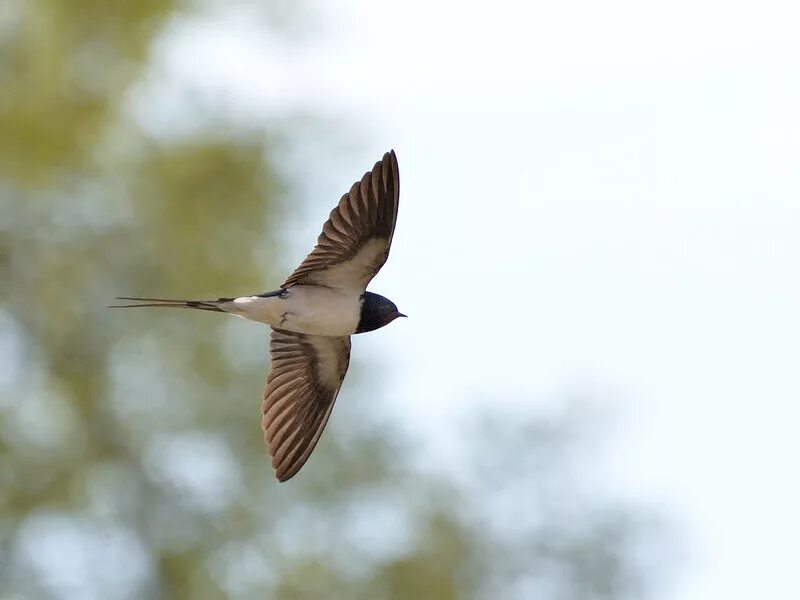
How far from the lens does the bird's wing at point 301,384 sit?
513 cm

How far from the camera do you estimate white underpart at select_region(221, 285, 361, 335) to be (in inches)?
182

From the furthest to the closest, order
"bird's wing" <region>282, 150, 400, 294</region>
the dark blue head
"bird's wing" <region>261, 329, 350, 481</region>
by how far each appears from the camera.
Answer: "bird's wing" <region>261, 329, 350, 481</region>, the dark blue head, "bird's wing" <region>282, 150, 400, 294</region>

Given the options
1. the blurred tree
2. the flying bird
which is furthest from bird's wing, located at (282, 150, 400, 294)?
the blurred tree

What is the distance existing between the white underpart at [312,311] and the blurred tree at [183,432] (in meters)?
6.31

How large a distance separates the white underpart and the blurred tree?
631 cm

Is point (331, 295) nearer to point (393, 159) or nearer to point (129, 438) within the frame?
point (393, 159)

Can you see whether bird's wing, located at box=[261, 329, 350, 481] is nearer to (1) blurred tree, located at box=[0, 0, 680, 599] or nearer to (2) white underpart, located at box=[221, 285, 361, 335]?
(2) white underpart, located at box=[221, 285, 361, 335]

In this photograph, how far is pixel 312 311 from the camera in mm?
4637

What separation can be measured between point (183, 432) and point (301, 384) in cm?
651

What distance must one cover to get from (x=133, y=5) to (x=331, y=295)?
8.03 meters

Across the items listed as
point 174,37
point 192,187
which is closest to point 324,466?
point 192,187

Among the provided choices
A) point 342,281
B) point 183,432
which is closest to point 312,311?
point 342,281

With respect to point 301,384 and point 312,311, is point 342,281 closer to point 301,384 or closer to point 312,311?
point 312,311

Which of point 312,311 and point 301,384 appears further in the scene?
point 301,384
